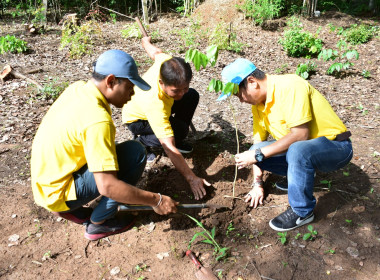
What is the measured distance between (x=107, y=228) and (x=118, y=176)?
0.49 metres

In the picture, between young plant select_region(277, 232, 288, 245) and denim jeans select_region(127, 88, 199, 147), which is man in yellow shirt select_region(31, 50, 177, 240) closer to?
young plant select_region(277, 232, 288, 245)

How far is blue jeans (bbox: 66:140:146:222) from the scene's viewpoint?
2.18 metres

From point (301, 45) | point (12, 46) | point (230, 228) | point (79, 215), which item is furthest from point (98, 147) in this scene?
point (12, 46)

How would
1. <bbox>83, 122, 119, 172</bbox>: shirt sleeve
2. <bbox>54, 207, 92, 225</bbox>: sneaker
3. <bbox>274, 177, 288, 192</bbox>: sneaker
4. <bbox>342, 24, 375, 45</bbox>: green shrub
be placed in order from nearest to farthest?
<bbox>83, 122, 119, 172</bbox>: shirt sleeve < <bbox>54, 207, 92, 225</bbox>: sneaker < <bbox>274, 177, 288, 192</bbox>: sneaker < <bbox>342, 24, 375, 45</bbox>: green shrub

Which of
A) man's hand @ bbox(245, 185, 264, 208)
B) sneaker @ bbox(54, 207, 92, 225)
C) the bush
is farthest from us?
the bush

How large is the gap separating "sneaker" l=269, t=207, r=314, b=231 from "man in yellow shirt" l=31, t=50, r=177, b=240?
991mm

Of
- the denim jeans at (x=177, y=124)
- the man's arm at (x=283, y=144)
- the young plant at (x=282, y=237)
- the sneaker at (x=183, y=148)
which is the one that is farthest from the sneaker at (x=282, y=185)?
the denim jeans at (x=177, y=124)

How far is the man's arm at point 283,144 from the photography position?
2268mm

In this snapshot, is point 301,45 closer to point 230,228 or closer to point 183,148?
point 183,148

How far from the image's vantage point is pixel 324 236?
2.42 m

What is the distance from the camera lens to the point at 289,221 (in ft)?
8.09

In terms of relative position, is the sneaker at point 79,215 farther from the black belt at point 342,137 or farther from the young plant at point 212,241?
the black belt at point 342,137

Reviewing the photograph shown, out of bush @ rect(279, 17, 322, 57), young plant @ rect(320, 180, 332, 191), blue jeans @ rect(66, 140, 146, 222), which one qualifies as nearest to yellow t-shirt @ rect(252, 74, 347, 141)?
young plant @ rect(320, 180, 332, 191)

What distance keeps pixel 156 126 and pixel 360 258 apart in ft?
6.55
